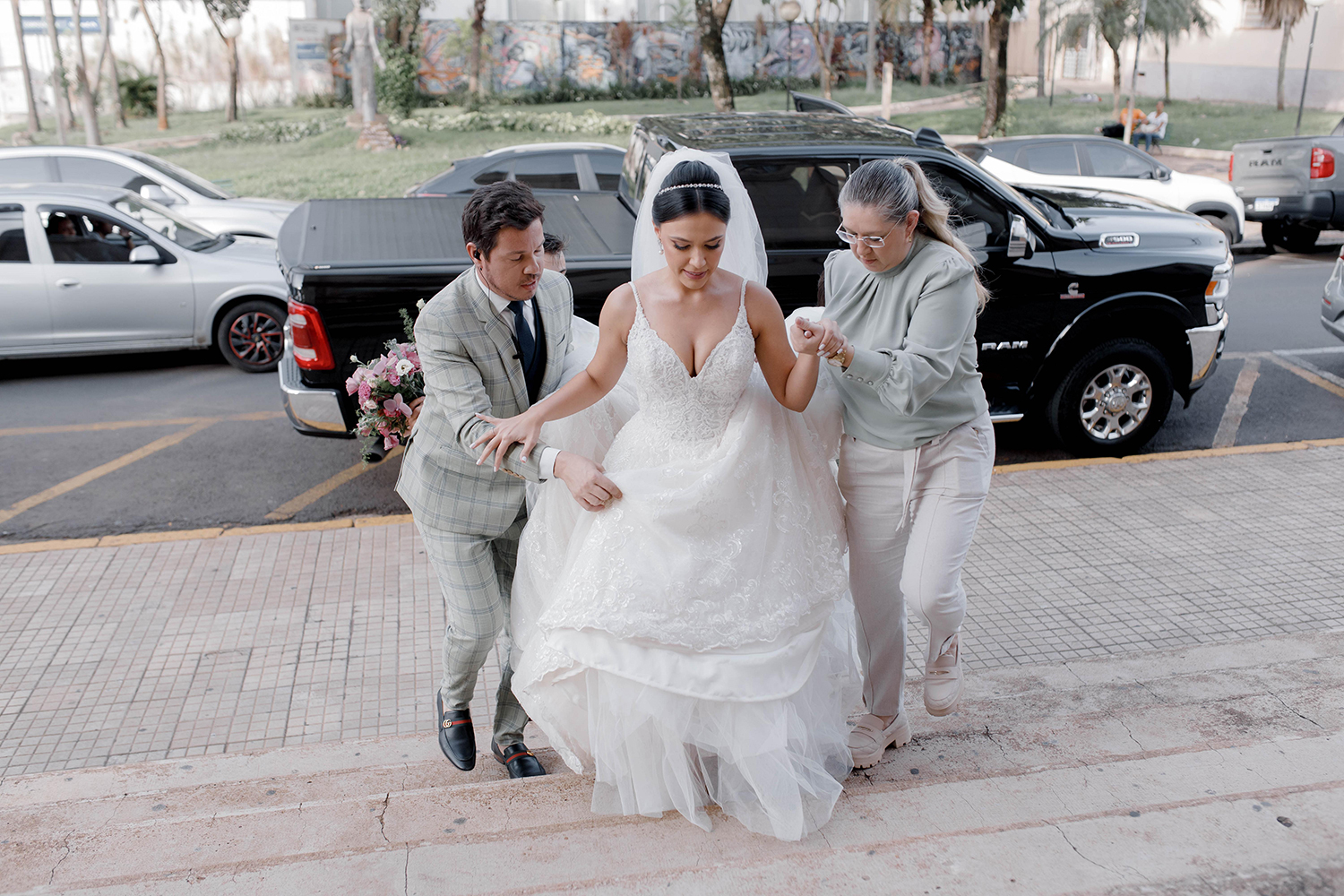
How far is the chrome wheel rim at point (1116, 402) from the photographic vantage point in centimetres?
650

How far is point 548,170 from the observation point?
10.6m

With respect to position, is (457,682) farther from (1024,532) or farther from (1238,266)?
(1238,266)

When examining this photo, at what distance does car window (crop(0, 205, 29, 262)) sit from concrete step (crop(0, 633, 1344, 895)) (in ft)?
21.8

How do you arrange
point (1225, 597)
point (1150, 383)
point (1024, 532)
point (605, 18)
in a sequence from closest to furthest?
point (1225, 597)
point (1024, 532)
point (1150, 383)
point (605, 18)

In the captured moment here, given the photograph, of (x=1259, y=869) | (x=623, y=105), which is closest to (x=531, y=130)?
(x=623, y=105)

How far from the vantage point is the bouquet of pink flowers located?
3.78m

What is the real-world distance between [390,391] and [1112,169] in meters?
11.5

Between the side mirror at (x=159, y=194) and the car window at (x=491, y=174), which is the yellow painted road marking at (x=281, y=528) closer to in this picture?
the car window at (x=491, y=174)

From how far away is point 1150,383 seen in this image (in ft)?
21.5

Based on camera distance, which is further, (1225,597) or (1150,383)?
(1150,383)

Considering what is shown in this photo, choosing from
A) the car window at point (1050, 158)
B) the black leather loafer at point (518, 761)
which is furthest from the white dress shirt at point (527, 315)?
the car window at point (1050, 158)

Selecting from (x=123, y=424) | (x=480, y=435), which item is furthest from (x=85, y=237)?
(x=480, y=435)

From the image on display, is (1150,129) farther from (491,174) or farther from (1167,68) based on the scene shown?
(491,174)

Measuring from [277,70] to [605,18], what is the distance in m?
9.67
